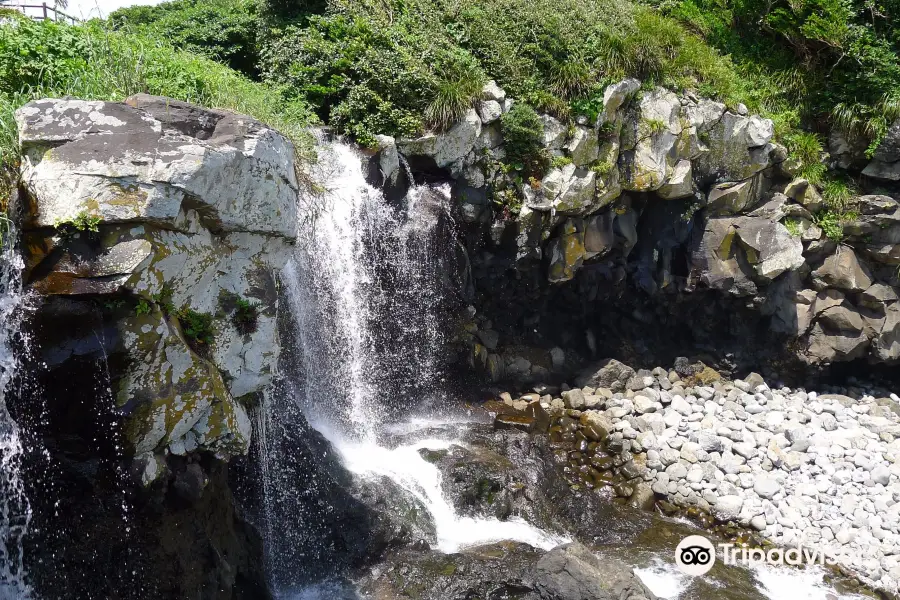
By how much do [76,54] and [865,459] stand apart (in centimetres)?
1409

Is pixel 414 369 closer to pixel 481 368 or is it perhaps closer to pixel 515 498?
pixel 481 368

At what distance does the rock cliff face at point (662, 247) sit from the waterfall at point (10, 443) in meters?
7.21

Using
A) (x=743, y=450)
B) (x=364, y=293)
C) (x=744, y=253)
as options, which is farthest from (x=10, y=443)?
(x=744, y=253)

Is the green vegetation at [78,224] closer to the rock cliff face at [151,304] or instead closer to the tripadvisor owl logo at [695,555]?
the rock cliff face at [151,304]

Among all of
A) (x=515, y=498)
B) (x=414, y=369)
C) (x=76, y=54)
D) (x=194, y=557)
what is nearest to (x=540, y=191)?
(x=414, y=369)

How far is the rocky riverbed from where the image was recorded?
33.1 ft

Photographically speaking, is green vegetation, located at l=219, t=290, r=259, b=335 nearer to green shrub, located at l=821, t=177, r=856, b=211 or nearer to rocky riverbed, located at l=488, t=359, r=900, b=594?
rocky riverbed, located at l=488, t=359, r=900, b=594

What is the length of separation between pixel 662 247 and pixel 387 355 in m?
6.45

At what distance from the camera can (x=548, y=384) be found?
13.7 meters

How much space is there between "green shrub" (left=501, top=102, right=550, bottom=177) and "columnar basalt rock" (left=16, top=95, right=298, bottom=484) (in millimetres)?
5485

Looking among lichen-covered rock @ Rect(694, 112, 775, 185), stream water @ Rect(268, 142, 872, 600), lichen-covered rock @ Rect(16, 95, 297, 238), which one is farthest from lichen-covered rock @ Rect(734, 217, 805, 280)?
A: lichen-covered rock @ Rect(16, 95, 297, 238)

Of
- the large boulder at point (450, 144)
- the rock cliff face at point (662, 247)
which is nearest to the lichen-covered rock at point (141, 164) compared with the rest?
the large boulder at point (450, 144)

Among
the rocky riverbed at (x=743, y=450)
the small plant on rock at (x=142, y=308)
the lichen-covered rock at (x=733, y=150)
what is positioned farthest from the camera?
the lichen-covered rock at (x=733, y=150)

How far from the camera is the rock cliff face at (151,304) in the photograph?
5.27m
